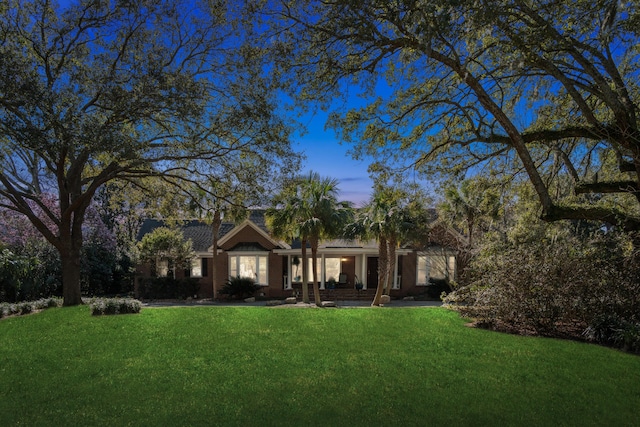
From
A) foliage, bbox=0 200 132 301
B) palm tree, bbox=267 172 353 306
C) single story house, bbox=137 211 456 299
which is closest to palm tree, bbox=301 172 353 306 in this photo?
palm tree, bbox=267 172 353 306

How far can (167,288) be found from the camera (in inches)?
1096

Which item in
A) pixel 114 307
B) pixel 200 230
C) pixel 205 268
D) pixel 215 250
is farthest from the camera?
pixel 200 230

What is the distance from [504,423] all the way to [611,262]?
6.73 meters

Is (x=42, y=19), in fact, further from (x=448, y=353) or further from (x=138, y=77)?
(x=448, y=353)

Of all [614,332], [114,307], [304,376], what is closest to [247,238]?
[114,307]

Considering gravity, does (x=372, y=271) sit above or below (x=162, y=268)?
below

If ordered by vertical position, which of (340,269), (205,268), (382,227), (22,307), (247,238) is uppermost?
(382,227)

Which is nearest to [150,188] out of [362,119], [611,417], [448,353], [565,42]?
[362,119]

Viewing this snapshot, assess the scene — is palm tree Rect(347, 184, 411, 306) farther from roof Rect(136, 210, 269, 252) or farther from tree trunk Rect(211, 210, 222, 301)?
roof Rect(136, 210, 269, 252)

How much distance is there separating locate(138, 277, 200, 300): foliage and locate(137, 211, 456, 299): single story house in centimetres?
59

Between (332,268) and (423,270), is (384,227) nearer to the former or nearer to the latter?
(423,270)

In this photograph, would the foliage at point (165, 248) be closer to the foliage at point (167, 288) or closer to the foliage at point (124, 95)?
the foliage at point (167, 288)

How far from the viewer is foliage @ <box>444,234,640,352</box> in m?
10.3

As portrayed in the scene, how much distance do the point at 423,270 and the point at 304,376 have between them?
21782 mm
